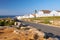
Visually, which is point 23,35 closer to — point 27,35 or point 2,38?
point 27,35

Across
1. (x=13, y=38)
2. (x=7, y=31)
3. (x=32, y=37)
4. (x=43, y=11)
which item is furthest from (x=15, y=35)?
(x=43, y=11)

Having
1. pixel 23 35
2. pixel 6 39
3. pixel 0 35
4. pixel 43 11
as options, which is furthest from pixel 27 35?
pixel 43 11

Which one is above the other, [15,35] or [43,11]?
[15,35]

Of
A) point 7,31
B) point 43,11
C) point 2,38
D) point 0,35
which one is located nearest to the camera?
point 2,38

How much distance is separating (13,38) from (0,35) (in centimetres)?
193

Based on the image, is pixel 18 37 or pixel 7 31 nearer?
pixel 18 37

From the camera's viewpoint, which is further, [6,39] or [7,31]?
[7,31]

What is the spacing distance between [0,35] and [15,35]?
1.86 meters

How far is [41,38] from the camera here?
47.0ft

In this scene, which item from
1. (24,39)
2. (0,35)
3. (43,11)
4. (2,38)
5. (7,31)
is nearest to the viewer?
(24,39)

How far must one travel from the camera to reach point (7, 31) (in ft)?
54.8

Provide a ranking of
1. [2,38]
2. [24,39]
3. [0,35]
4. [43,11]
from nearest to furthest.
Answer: [24,39] < [2,38] < [0,35] < [43,11]

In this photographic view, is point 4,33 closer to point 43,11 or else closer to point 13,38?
point 13,38

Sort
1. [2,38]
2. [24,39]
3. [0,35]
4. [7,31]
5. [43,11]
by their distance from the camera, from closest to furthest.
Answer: [24,39], [2,38], [0,35], [7,31], [43,11]
